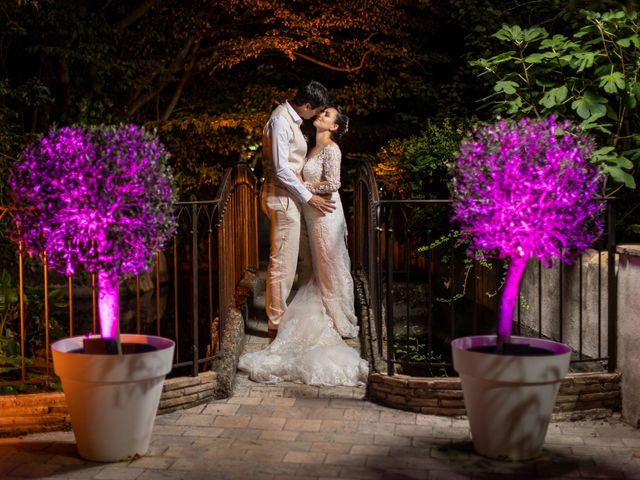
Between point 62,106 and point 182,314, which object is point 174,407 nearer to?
point 62,106

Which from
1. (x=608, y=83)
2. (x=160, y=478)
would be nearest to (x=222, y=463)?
(x=160, y=478)

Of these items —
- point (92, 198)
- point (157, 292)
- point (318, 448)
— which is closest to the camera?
point (92, 198)

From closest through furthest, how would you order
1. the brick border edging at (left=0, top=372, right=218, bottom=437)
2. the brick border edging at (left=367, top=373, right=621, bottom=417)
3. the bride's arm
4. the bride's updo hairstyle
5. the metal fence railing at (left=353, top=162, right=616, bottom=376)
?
1. the brick border edging at (left=0, top=372, right=218, bottom=437)
2. the brick border edging at (left=367, top=373, right=621, bottom=417)
3. the metal fence railing at (left=353, top=162, right=616, bottom=376)
4. the bride's arm
5. the bride's updo hairstyle

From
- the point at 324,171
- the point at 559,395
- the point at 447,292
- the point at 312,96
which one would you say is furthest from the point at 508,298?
the point at 447,292

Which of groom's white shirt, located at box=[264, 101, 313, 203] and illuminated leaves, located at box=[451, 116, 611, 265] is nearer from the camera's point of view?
illuminated leaves, located at box=[451, 116, 611, 265]

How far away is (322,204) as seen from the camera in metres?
7.33

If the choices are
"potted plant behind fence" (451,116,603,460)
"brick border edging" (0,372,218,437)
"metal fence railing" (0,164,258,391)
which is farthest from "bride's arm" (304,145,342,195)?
"brick border edging" (0,372,218,437)

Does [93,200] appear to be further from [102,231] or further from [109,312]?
[109,312]

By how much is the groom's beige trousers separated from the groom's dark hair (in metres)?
0.73

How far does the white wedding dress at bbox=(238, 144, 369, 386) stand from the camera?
6844 millimetres

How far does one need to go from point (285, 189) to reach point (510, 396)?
121 inches

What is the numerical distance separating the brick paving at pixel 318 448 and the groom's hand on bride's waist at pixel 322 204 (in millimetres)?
1737

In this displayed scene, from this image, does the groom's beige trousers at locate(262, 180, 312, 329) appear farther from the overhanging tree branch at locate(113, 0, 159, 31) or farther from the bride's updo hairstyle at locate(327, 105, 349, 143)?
the overhanging tree branch at locate(113, 0, 159, 31)

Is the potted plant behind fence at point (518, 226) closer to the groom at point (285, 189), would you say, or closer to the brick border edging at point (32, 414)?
the groom at point (285, 189)
